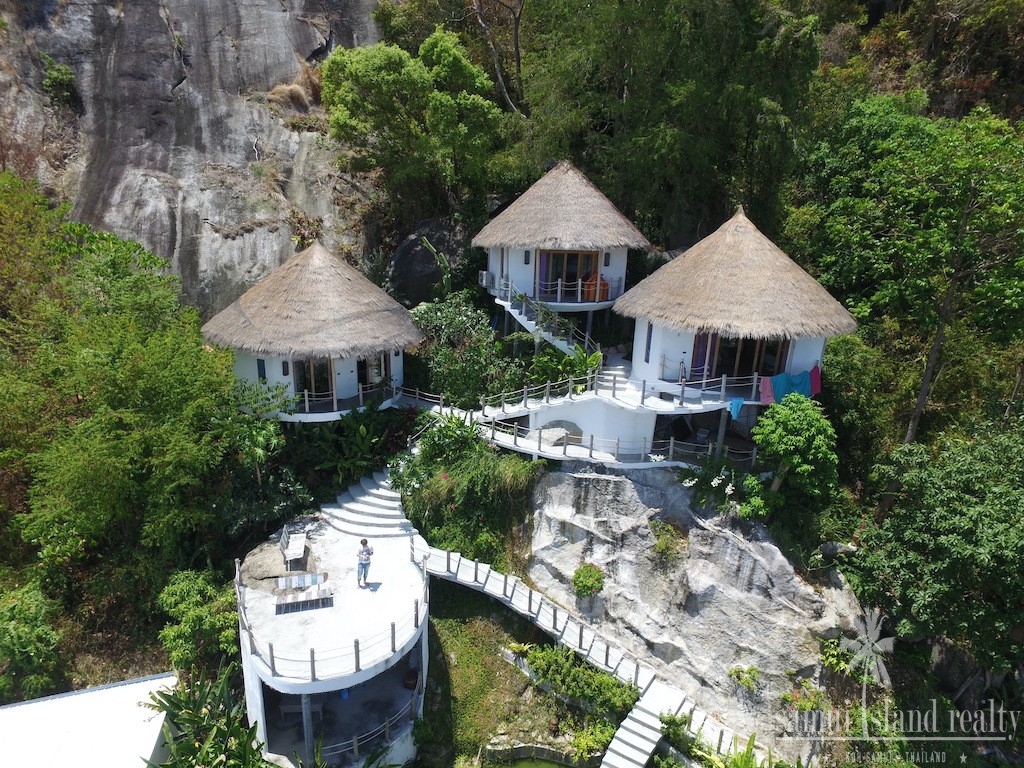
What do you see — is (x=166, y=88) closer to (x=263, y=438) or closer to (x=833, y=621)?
(x=263, y=438)

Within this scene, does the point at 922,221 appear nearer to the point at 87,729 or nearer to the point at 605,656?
the point at 605,656

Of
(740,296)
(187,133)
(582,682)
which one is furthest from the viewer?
(187,133)

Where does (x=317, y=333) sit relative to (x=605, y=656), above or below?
above

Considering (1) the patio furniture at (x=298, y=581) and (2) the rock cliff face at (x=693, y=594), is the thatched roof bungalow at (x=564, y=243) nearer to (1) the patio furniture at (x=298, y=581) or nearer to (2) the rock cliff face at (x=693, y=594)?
(2) the rock cliff face at (x=693, y=594)

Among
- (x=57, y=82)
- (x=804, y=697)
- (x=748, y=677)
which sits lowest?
(x=804, y=697)

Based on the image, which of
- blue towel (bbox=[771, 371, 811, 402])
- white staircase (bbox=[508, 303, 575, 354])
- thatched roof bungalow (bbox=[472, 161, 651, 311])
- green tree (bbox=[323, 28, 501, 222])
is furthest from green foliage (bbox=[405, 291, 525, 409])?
blue towel (bbox=[771, 371, 811, 402])

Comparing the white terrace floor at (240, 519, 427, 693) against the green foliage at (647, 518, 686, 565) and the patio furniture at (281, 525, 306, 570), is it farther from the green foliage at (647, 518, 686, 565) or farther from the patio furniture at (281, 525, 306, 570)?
the green foliage at (647, 518, 686, 565)

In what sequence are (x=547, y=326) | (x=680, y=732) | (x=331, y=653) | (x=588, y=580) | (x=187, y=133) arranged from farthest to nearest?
(x=187, y=133)
(x=547, y=326)
(x=588, y=580)
(x=680, y=732)
(x=331, y=653)

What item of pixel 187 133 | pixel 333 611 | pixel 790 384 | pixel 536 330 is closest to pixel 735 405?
pixel 790 384
